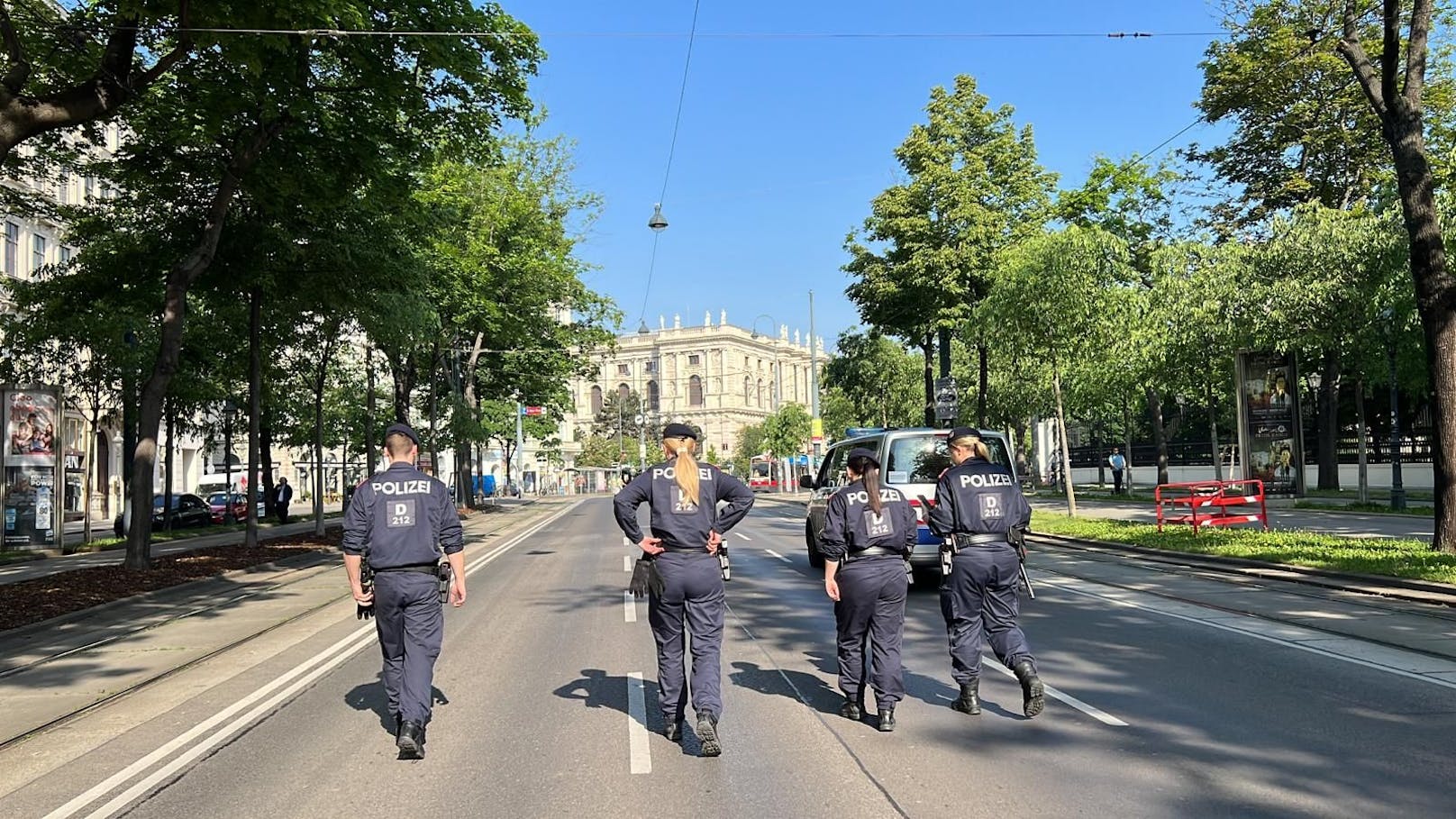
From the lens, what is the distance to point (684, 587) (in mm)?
5961

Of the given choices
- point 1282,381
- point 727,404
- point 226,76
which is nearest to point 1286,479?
point 1282,381

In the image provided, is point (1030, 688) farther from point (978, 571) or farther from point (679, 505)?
point (679, 505)

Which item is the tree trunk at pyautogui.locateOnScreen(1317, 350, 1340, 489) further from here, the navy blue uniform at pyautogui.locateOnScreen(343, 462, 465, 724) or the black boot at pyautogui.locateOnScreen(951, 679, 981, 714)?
the navy blue uniform at pyautogui.locateOnScreen(343, 462, 465, 724)

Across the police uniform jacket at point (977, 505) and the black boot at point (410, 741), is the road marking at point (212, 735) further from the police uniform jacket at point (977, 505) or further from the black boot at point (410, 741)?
the police uniform jacket at point (977, 505)

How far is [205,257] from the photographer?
17156 mm

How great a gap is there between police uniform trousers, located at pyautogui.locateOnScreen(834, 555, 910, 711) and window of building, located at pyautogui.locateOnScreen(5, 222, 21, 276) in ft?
139

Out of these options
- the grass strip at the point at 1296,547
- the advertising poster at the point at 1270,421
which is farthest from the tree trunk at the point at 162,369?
the advertising poster at the point at 1270,421

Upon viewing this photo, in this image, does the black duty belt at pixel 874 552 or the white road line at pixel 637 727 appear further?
the black duty belt at pixel 874 552

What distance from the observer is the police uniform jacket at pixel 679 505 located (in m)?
6.00

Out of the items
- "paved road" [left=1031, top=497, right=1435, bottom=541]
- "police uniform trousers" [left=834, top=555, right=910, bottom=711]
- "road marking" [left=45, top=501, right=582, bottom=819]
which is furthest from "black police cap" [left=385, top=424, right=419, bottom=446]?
"paved road" [left=1031, top=497, right=1435, bottom=541]

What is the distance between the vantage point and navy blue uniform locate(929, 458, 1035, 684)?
6684 mm

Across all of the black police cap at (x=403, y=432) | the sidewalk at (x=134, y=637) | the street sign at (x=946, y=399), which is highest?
the street sign at (x=946, y=399)

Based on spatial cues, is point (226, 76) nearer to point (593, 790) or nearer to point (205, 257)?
point (205, 257)

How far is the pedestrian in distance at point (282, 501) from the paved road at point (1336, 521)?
87.7 ft
